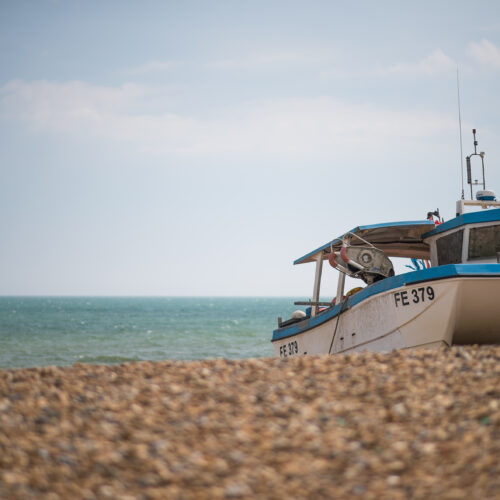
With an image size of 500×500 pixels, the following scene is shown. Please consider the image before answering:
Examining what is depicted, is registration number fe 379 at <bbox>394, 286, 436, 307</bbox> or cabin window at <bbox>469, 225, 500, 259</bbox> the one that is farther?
cabin window at <bbox>469, 225, 500, 259</bbox>

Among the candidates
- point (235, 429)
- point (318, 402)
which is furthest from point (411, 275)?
point (235, 429)

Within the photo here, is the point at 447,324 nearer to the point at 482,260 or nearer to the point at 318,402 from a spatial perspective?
the point at 482,260

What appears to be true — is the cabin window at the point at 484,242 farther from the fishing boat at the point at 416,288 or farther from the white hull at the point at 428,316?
the white hull at the point at 428,316

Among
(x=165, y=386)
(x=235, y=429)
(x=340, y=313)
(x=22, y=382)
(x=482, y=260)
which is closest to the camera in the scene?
(x=235, y=429)

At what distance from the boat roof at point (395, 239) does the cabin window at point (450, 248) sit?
1.47 feet

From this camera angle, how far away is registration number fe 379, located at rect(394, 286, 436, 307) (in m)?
9.85

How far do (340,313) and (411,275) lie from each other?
2.44m

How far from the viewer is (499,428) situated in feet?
16.5

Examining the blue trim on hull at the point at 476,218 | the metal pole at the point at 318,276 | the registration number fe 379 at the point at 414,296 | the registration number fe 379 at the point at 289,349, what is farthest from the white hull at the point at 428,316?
the registration number fe 379 at the point at 289,349

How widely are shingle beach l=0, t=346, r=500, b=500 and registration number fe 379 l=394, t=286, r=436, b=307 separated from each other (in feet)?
9.91

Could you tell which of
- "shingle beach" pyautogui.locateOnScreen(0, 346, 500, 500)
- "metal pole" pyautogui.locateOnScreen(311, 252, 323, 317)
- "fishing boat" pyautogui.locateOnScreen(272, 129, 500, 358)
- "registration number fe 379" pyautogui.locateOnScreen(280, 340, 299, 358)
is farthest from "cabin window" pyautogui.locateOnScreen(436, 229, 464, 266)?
"shingle beach" pyautogui.locateOnScreen(0, 346, 500, 500)

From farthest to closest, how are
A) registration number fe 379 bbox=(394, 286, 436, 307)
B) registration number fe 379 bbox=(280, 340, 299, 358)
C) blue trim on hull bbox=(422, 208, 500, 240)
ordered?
registration number fe 379 bbox=(280, 340, 299, 358) < blue trim on hull bbox=(422, 208, 500, 240) < registration number fe 379 bbox=(394, 286, 436, 307)

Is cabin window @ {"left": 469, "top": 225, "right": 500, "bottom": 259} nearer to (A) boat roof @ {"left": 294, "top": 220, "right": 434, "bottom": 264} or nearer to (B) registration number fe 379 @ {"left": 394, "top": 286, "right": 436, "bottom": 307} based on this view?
(A) boat roof @ {"left": 294, "top": 220, "right": 434, "bottom": 264}

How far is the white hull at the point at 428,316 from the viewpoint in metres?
9.44
